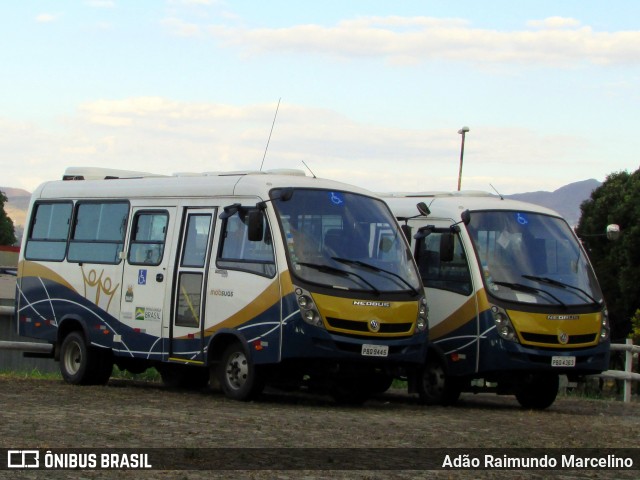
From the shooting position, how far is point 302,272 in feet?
52.7

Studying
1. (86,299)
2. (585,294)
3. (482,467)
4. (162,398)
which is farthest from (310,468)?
(86,299)

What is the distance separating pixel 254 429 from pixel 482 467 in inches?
108

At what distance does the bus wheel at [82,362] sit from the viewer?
19.2 metres

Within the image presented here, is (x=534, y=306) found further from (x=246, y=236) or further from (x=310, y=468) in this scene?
(x=310, y=468)

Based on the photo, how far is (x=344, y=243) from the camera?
16609 millimetres

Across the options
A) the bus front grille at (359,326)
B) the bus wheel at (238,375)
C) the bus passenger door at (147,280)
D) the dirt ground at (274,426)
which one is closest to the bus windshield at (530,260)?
the dirt ground at (274,426)

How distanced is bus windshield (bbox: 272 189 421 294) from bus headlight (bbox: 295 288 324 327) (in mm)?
197

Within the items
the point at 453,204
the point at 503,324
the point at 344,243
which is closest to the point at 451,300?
the point at 503,324

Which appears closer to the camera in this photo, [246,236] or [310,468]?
[310,468]

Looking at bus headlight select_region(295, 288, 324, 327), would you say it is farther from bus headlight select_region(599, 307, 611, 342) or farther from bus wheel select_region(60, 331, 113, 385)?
bus wheel select_region(60, 331, 113, 385)

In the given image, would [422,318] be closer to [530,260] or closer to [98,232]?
[530,260]

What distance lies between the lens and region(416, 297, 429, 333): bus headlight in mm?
16781

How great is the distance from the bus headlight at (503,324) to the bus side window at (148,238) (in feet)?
14.4

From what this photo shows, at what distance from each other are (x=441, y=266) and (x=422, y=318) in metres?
1.73
